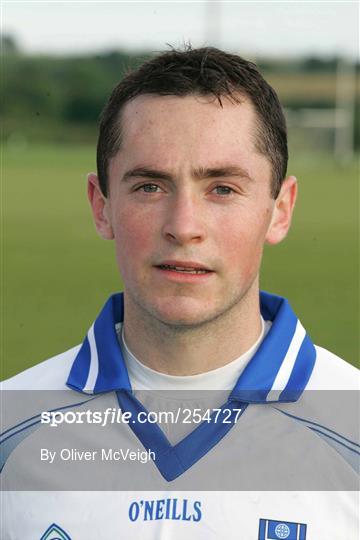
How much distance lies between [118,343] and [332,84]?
36.2 metres

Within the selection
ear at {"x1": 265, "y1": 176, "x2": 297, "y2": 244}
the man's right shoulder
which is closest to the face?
ear at {"x1": 265, "y1": 176, "x2": 297, "y2": 244}

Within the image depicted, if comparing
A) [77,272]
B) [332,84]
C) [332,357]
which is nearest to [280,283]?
[77,272]

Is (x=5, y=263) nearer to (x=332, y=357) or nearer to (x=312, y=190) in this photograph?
(x=332, y=357)

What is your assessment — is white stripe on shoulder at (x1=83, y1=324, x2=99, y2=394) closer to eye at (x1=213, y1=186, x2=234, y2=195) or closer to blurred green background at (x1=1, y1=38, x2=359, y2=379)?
eye at (x1=213, y1=186, x2=234, y2=195)

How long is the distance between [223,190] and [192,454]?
62cm

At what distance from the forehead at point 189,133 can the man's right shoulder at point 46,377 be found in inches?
23.3

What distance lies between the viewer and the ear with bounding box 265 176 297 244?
2420mm

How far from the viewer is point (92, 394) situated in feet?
7.89

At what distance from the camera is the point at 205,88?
225cm

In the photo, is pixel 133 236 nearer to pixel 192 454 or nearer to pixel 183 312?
pixel 183 312

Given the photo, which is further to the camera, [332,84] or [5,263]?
[332,84]

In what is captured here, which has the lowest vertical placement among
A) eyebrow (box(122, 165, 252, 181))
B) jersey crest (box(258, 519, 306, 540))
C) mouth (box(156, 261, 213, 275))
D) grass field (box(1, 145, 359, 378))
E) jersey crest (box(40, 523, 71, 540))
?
jersey crest (box(40, 523, 71, 540))

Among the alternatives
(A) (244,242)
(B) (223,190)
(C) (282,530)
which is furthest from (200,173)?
(C) (282,530)

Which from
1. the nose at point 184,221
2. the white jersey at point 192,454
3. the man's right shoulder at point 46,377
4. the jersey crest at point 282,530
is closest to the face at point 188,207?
the nose at point 184,221
